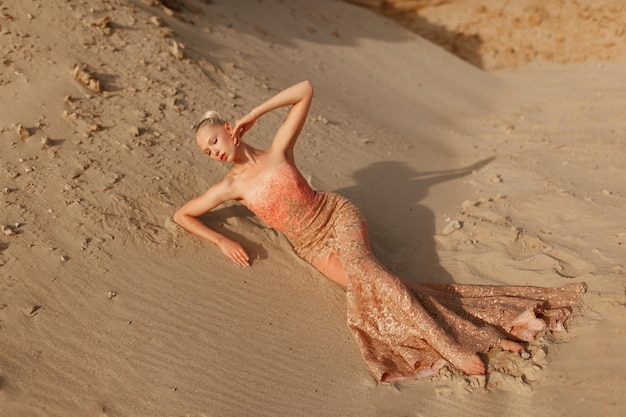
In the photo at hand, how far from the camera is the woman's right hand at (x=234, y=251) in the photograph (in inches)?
155

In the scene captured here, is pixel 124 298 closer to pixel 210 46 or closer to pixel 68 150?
pixel 68 150

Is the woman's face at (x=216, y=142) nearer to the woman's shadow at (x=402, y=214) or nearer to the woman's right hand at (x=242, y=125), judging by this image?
the woman's right hand at (x=242, y=125)

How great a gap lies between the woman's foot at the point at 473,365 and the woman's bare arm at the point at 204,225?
154 centimetres

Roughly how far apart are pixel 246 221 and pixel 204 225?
425 mm

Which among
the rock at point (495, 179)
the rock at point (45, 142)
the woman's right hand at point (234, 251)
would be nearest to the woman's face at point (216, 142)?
the woman's right hand at point (234, 251)

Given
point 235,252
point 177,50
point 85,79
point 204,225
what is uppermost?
point 177,50

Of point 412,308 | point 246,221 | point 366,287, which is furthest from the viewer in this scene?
point 246,221

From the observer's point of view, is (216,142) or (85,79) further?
(85,79)

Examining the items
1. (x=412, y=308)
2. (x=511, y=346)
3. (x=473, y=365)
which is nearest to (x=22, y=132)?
(x=412, y=308)

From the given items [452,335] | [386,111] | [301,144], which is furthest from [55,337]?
[386,111]

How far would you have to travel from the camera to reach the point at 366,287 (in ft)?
11.5

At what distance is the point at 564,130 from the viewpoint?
247 inches

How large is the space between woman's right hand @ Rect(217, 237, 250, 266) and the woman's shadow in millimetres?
1035

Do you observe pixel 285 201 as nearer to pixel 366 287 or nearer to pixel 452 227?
pixel 366 287
